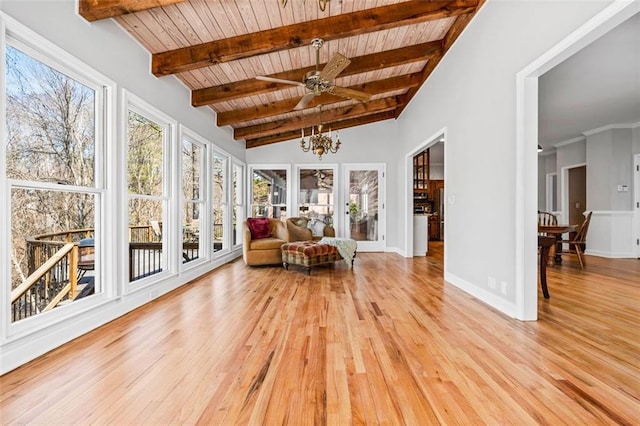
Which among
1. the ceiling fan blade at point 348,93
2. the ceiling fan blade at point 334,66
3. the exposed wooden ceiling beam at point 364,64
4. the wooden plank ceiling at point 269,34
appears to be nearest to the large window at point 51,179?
the wooden plank ceiling at point 269,34

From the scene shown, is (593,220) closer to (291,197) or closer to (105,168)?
(291,197)

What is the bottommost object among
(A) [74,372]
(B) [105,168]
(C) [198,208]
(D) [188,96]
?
(A) [74,372]

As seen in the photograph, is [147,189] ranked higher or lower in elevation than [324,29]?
lower

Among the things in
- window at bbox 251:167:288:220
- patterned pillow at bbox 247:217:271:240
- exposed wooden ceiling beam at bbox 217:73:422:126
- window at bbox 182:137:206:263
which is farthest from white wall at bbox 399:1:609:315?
window at bbox 251:167:288:220

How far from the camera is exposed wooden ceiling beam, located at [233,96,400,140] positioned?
6278 millimetres

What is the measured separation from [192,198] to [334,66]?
9.63ft

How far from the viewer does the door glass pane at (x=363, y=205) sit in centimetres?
742

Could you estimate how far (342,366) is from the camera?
1.89m

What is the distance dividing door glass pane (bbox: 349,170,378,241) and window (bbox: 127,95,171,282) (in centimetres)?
446

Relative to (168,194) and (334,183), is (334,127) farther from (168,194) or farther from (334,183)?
(168,194)

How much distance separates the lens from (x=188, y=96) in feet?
14.4

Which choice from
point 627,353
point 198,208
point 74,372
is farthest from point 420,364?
point 198,208

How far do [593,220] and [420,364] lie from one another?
290 inches

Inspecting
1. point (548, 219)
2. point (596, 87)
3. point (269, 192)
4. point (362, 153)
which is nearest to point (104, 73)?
point (269, 192)
